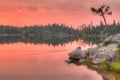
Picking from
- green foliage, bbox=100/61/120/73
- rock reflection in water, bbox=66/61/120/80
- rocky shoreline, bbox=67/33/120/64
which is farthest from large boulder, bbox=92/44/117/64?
rock reflection in water, bbox=66/61/120/80

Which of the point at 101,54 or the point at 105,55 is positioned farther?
the point at 101,54

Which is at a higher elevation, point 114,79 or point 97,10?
point 97,10

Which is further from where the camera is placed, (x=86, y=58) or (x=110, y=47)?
(x=86, y=58)

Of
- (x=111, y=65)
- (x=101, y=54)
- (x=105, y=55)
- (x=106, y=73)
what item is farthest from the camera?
(x=101, y=54)

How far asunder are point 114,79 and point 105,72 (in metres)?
7.69

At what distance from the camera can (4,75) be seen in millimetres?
49156

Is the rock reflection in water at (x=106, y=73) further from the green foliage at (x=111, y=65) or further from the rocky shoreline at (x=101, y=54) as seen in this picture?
the rocky shoreline at (x=101, y=54)

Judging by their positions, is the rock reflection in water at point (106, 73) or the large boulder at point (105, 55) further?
the large boulder at point (105, 55)

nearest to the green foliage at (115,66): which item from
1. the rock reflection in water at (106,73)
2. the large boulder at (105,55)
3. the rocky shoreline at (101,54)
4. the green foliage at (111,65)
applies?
the green foliage at (111,65)

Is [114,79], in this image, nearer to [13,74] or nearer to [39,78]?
[39,78]

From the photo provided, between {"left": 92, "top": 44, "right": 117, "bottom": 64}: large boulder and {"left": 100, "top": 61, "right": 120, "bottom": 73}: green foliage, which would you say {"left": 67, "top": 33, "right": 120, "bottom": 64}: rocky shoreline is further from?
{"left": 100, "top": 61, "right": 120, "bottom": 73}: green foliage

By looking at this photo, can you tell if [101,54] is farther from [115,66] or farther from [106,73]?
[106,73]

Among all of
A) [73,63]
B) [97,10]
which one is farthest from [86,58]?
[97,10]

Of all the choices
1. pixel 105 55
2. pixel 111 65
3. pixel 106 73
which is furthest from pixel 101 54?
pixel 106 73
